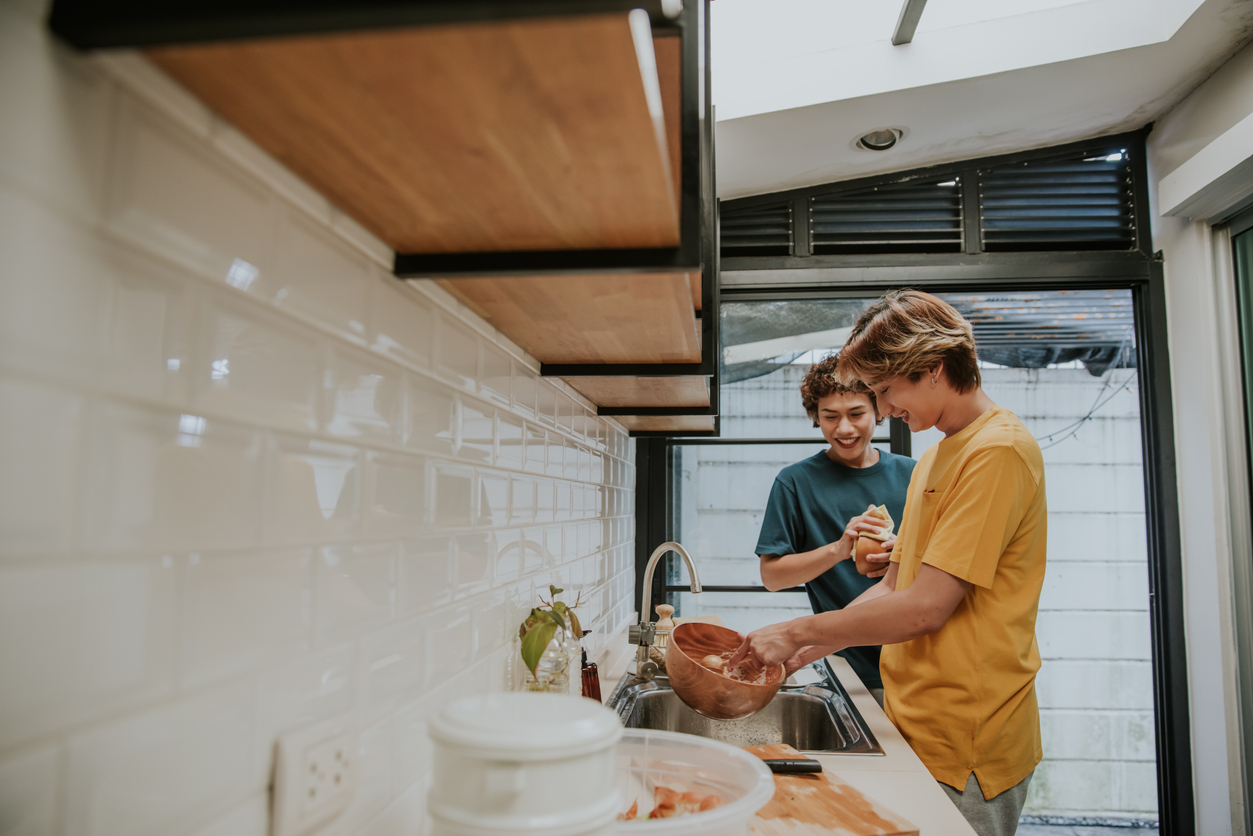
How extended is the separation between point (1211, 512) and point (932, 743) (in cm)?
153

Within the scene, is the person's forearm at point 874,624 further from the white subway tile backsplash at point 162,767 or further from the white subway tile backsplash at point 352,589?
the white subway tile backsplash at point 162,767

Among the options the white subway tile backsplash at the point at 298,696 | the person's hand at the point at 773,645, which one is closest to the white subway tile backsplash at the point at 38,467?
the white subway tile backsplash at the point at 298,696

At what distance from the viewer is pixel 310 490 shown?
0.58 metres

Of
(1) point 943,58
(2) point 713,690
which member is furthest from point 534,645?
(1) point 943,58

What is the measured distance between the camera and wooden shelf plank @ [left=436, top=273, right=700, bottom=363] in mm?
790

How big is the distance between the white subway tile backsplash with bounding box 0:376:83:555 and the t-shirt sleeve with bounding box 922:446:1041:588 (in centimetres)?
137

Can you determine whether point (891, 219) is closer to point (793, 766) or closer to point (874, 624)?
point (874, 624)

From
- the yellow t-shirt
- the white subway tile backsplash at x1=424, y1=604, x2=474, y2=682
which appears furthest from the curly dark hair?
the white subway tile backsplash at x1=424, y1=604, x2=474, y2=682

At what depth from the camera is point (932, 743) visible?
56.8 inches

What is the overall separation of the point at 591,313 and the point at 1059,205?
8.00 ft

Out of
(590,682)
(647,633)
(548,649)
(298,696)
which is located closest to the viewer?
(298,696)

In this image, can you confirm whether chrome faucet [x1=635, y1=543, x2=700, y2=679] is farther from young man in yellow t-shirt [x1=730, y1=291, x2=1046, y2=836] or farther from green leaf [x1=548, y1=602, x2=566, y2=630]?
green leaf [x1=548, y1=602, x2=566, y2=630]

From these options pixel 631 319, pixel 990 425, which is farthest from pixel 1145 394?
pixel 631 319

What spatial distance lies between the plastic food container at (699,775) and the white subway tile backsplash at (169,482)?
1.69ft
